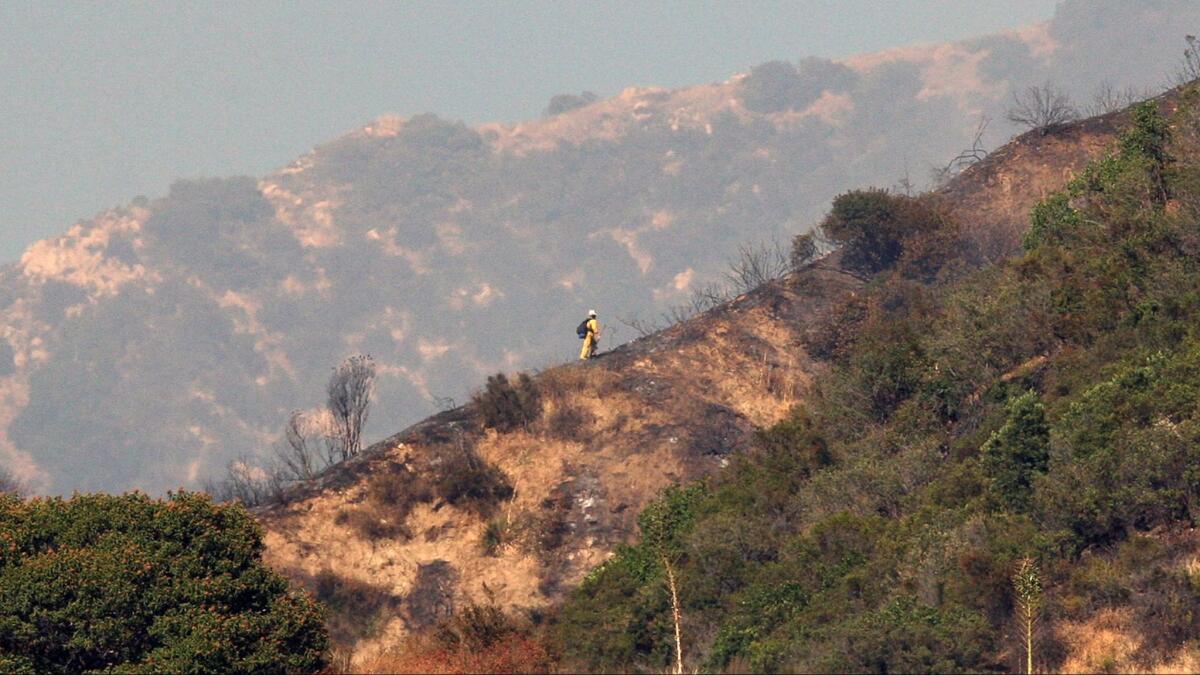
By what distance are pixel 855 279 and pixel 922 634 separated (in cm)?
2633

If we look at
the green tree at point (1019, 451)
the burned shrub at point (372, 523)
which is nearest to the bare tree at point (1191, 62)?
the green tree at point (1019, 451)

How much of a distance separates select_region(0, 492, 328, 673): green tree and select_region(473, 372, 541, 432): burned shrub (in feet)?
51.0

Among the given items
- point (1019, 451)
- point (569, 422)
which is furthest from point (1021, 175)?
point (1019, 451)

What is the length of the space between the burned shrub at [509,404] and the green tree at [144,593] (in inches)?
612

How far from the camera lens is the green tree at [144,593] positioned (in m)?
25.5

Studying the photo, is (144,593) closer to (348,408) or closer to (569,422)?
(569,422)

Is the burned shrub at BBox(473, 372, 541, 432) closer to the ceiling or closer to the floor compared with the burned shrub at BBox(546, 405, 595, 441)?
closer to the ceiling

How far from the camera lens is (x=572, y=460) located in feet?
140

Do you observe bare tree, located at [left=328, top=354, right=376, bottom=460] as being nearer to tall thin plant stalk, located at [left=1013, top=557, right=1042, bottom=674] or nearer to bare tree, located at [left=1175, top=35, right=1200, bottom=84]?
bare tree, located at [left=1175, top=35, right=1200, bottom=84]

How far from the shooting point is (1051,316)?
36000mm

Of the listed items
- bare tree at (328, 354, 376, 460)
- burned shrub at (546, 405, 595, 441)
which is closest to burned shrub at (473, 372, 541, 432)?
burned shrub at (546, 405, 595, 441)

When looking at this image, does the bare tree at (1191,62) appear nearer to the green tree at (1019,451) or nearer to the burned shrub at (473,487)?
the green tree at (1019,451)

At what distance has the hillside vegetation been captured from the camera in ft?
→ 80.0

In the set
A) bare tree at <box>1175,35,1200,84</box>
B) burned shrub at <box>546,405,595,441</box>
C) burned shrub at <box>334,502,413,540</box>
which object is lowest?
burned shrub at <box>334,502,413,540</box>
